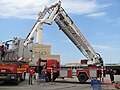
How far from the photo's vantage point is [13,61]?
19703 mm

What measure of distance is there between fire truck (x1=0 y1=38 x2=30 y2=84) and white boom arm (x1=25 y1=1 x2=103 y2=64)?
15.4 feet

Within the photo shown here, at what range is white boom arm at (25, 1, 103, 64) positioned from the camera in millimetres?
25109

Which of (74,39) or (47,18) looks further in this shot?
(74,39)

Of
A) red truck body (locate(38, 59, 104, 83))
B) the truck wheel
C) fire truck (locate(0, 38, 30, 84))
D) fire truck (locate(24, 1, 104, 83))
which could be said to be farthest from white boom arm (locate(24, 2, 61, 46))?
the truck wheel

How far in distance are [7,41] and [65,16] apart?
725 centimetres

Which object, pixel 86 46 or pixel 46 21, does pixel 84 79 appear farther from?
pixel 46 21

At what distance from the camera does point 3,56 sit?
19953 mm

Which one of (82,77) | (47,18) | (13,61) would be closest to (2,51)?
(13,61)

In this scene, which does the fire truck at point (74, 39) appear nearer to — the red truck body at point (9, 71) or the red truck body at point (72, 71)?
the red truck body at point (72, 71)

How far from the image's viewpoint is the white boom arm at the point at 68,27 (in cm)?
2511

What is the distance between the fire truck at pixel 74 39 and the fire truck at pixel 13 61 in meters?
3.74

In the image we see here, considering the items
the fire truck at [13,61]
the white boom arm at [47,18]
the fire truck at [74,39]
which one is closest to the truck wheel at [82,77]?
the fire truck at [74,39]

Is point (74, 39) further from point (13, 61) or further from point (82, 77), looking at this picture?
point (13, 61)

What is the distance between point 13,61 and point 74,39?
8972 mm
